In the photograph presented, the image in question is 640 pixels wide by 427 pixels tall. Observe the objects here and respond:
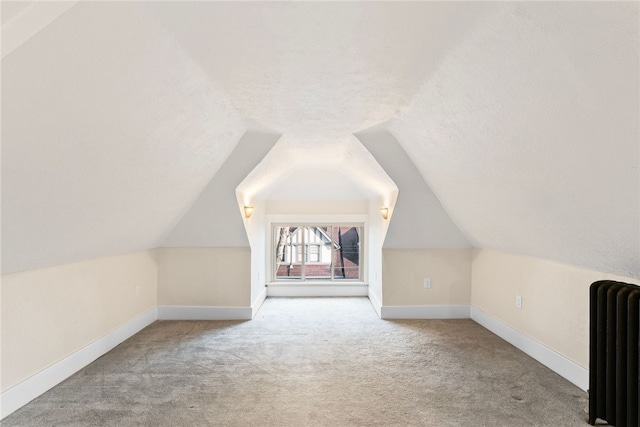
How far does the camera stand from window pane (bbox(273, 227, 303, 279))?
7090 millimetres

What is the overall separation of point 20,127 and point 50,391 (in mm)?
2282

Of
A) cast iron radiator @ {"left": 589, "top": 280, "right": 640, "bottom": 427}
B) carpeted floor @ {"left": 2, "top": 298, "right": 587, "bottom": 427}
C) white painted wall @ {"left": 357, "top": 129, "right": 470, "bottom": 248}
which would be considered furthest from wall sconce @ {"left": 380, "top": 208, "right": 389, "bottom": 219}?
cast iron radiator @ {"left": 589, "top": 280, "right": 640, "bottom": 427}

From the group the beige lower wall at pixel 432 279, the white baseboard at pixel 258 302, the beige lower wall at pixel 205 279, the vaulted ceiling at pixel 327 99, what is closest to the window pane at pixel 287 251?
the white baseboard at pixel 258 302

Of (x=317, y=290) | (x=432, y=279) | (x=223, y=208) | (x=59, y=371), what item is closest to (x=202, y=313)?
(x=223, y=208)

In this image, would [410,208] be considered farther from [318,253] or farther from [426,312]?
[318,253]

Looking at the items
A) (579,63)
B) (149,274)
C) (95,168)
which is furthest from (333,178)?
(579,63)

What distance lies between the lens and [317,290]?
22.1 feet

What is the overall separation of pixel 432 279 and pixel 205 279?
10.2 feet

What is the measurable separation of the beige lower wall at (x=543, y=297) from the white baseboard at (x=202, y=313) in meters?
3.15

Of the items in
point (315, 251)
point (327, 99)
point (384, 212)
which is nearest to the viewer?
point (327, 99)

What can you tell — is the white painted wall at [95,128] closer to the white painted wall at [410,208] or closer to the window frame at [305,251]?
the white painted wall at [410,208]

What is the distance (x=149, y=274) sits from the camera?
4.90 metres

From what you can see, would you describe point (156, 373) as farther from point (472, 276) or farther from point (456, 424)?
point (472, 276)

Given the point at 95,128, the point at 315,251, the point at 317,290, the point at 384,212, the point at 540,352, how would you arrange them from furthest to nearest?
the point at 315,251 < the point at 317,290 < the point at 384,212 < the point at 540,352 < the point at 95,128
